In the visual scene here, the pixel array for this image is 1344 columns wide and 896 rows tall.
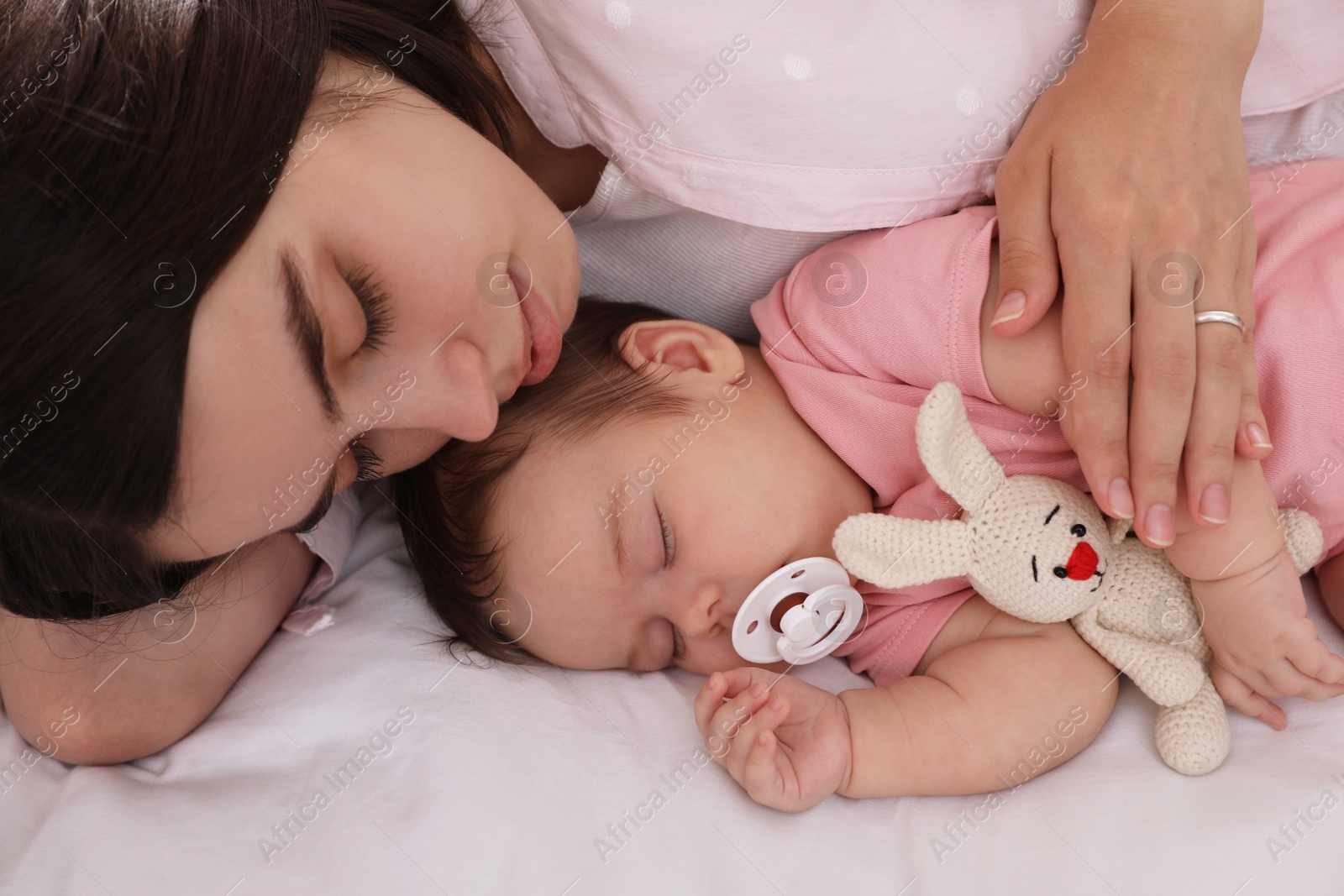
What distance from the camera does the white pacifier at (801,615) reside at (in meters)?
1.06

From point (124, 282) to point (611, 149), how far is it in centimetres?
65

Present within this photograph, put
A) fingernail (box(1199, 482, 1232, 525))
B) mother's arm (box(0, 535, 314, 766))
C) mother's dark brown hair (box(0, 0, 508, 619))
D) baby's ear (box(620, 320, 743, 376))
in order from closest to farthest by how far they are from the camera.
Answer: mother's dark brown hair (box(0, 0, 508, 619))
fingernail (box(1199, 482, 1232, 525))
mother's arm (box(0, 535, 314, 766))
baby's ear (box(620, 320, 743, 376))

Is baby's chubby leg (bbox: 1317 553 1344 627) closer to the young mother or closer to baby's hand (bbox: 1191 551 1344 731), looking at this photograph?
baby's hand (bbox: 1191 551 1344 731)

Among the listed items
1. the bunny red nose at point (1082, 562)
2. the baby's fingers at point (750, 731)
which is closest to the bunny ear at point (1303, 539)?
the bunny red nose at point (1082, 562)

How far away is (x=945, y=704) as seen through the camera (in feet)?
3.43

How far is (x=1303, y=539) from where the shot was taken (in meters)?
0.99

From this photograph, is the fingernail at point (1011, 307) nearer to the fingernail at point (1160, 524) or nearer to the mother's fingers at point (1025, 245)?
the mother's fingers at point (1025, 245)

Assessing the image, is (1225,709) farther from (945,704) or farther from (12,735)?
(12,735)

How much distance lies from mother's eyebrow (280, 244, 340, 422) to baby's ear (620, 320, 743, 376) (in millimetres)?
490

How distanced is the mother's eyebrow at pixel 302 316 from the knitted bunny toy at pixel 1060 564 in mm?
A: 555

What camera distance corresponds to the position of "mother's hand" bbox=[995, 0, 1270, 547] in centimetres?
90

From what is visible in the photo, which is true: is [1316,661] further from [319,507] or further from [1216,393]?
[319,507]

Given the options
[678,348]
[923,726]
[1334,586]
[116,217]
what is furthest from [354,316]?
[1334,586]

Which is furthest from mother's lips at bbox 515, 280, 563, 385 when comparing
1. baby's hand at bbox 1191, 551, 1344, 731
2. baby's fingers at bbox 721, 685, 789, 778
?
baby's hand at bbox 1191, 551, 1344, 731
